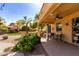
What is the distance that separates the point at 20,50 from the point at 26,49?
20.7 inches

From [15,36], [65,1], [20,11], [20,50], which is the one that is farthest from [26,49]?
[20,11]

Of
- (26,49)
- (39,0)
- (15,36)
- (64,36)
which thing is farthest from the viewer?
(15,36)

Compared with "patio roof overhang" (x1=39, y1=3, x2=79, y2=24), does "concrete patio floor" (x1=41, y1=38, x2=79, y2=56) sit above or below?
below

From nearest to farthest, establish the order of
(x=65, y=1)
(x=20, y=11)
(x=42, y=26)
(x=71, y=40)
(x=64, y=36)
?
(x=65, y=1) → (x=71, y=40) → (x=64, y=36) → (x=42, y=26) → (x=20, y=11)

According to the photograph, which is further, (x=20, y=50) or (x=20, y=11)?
(x=20, y=11)

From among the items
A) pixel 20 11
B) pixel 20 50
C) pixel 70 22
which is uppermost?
pixel 20 11

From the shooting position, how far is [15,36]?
2106 centimetres

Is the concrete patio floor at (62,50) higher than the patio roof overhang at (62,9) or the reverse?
the reverse

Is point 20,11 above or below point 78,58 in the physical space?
above

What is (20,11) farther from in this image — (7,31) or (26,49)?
(26,49)

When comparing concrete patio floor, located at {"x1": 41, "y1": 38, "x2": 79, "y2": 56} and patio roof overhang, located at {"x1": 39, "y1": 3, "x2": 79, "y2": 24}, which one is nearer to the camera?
patio roof overhang, located at {"x1": 39, "y1": 3, "x2": 79, "y2": 24}

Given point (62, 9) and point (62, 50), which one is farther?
point (62, 50)

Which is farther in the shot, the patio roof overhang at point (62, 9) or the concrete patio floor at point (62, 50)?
the concrete patio floor at point (62, 50)

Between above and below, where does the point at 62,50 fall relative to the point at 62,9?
below
